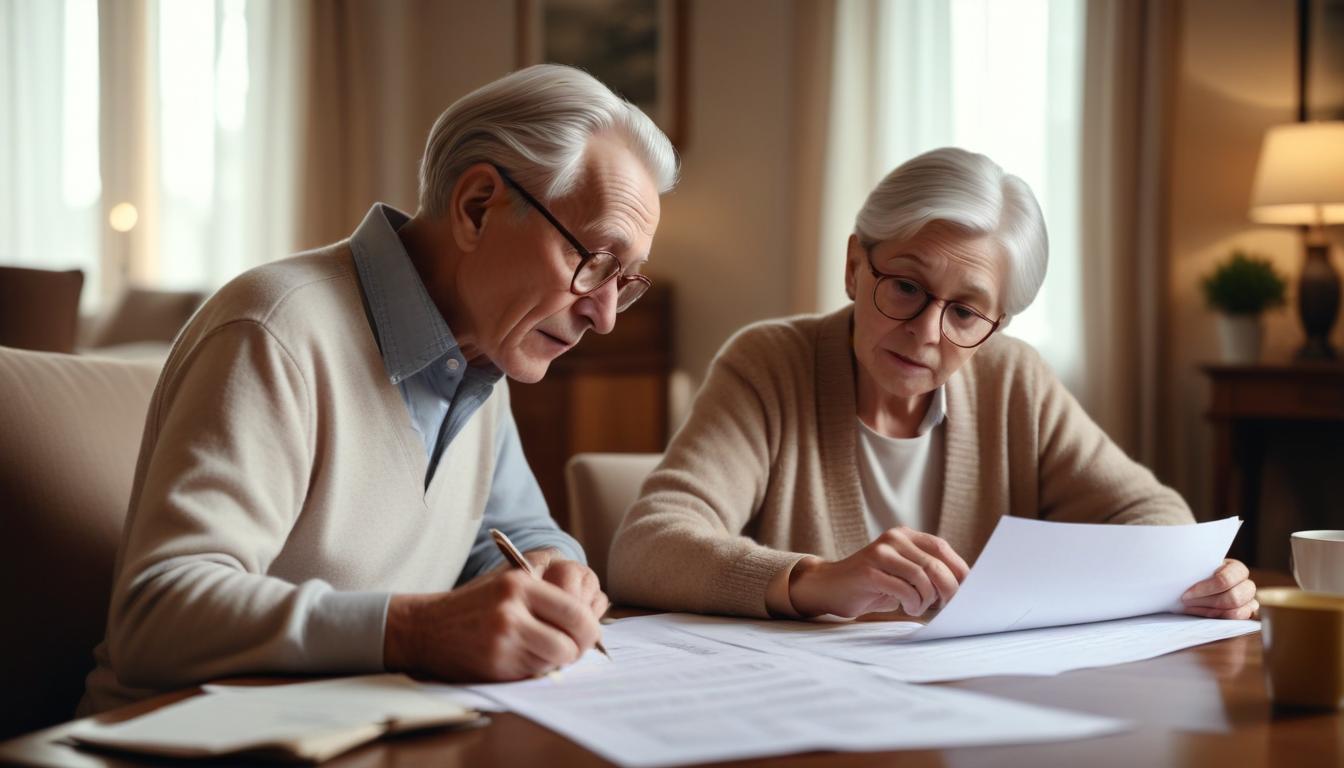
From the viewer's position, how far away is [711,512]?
152 centimetres

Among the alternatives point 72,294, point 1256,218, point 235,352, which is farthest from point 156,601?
point 1256,218

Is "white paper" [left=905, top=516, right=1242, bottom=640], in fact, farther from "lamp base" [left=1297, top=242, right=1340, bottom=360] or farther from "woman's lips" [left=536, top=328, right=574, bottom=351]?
"lamp base" [left=1297, top=242, right=1340, bottom=360]

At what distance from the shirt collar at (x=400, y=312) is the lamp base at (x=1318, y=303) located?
123 inches

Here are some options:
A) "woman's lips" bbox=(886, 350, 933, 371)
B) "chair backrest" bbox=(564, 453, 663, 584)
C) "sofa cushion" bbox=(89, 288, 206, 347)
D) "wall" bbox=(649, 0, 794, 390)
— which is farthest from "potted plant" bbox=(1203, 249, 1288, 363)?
"sofa cushion" bbox=(89, 288, 206, 347)

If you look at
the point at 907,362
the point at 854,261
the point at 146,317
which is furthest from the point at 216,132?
the point at 907,362

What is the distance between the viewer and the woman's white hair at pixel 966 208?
158 cm

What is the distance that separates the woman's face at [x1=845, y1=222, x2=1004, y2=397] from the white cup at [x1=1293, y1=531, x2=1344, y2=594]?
50 centimetres

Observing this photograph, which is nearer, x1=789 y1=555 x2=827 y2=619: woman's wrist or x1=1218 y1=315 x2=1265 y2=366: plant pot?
x1=789 y1=555 x2=827 y2=619: woman's wrist

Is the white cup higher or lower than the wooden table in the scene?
higher

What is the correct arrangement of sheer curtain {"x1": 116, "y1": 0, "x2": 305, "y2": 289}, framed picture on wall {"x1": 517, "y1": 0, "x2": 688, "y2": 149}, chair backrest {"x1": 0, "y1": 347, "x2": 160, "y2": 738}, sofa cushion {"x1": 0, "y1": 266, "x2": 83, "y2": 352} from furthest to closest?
sheer curtain {"x1": 116, "y1": 0, "x2": 305, "y2": 289}, framed picture on wall {"x1": 517, "y1": 0, "x2": 688, "y2": 149}, sofa cushion {"x1": 0, "y1": 266, "x2": 83, "y2": 352}, chair backrest {"x1": 0, "y1": 347, "x2": 160, "y2": 738}

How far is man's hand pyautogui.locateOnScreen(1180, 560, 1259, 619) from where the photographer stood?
129 centimetres

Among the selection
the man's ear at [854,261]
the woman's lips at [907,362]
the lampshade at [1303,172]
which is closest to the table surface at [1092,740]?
the woman's lips at [907,362]

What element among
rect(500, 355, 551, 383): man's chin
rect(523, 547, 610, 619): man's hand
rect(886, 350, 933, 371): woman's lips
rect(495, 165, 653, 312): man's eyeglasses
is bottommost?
rect(523, 547, 610, 619): man's hand

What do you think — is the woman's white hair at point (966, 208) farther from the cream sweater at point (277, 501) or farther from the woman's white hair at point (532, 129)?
the cream sweater at point (277, 501)
